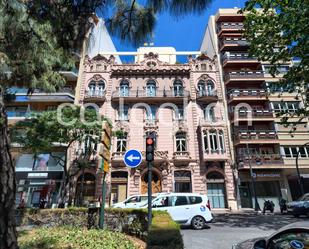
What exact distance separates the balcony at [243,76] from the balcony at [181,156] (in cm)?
969

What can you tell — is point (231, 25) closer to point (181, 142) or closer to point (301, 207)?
point (181, 142)

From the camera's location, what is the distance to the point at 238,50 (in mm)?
27859

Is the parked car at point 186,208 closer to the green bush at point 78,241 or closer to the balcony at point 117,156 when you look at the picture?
the green bush at point 78,241

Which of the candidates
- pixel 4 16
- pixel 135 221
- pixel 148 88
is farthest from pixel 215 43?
pixel 4 16

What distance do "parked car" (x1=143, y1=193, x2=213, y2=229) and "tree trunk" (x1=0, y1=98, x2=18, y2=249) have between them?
30.5ft

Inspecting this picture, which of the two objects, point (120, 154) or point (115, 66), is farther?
point (115, 66)

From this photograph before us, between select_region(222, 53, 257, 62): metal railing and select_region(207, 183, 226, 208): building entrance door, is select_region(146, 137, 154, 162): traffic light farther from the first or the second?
select_region(222, 53, 257, 62): metal railing

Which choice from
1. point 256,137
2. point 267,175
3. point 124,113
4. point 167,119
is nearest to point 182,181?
point 167,119

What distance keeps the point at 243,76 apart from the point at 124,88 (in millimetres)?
13415

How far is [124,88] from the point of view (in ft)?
84.6

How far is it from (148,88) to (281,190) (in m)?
17.1

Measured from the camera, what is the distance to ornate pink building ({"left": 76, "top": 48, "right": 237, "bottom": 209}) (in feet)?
72.3

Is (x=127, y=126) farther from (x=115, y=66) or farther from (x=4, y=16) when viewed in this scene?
(x=4, y=16)

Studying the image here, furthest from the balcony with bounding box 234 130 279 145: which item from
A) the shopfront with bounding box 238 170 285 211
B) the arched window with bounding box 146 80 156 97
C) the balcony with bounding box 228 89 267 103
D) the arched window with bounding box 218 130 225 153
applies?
the arched window with bounding box 146 80 156 97
